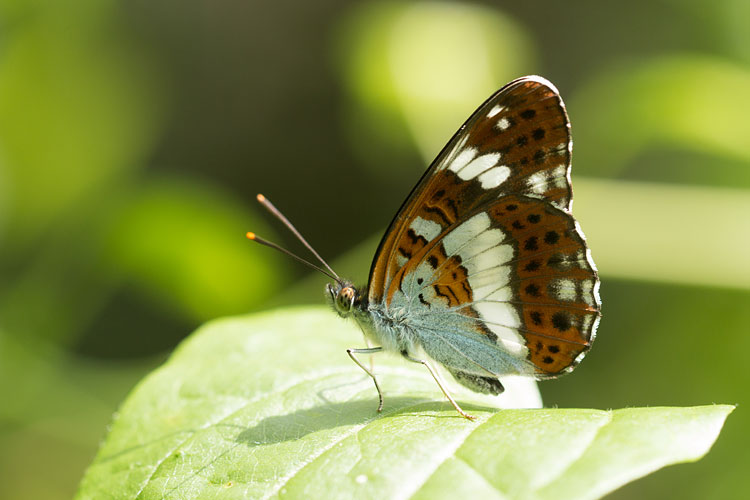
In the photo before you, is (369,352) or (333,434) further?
(369,352)

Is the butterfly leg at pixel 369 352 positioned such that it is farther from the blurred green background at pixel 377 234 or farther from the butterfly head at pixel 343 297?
the blurred green background at pixel 377 234

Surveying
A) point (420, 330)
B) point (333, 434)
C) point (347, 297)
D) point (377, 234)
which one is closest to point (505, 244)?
point (420, 330)

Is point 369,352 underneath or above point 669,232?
above

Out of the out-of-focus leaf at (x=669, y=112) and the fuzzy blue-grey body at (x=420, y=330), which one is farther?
the out-of-focus leaf at (x=669, y=112)

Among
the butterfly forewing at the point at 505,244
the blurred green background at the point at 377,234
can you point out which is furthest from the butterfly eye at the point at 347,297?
the blurred green background at the point at 377,234

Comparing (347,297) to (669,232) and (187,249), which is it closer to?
(187,249)

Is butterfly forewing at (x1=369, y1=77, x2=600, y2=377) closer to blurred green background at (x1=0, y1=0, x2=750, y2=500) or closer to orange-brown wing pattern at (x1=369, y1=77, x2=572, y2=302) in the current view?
orange-brown wing pattern at (x1=369, y1=77, x2=572, y2=302)

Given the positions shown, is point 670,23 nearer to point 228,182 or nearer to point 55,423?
point 228,182
